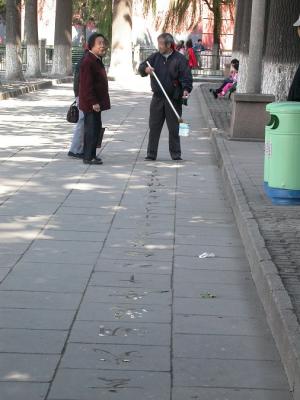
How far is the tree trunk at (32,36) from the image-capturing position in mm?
39750

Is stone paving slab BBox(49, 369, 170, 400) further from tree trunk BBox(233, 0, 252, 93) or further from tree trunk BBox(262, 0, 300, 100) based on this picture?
tree trunk BBox(233, 0, 252, 93)

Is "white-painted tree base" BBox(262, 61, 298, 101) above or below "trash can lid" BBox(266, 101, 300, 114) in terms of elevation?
below


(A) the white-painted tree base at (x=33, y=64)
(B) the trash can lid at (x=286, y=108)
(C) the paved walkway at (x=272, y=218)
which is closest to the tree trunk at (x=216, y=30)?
(A) the white-painted tree base at (x=33, y=64)

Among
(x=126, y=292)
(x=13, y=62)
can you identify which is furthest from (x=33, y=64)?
(x=126, y=292)

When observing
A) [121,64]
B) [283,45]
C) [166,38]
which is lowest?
[121,64]

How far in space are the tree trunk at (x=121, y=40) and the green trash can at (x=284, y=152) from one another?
3542 centimetres

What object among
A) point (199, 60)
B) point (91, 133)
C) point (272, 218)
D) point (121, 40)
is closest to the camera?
point (272, 218)

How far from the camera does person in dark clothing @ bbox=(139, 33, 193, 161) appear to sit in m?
14.6

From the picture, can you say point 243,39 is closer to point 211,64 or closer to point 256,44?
point 256,44

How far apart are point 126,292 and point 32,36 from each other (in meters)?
34.1

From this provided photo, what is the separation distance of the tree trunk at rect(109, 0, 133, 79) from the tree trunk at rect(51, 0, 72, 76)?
7.48 ft

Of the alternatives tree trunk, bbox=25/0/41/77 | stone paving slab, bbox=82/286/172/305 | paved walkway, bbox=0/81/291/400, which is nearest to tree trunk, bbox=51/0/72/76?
tree trunk, bbox=25/0/41/77

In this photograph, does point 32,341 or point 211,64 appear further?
point 211,64

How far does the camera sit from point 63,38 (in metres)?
43.4
